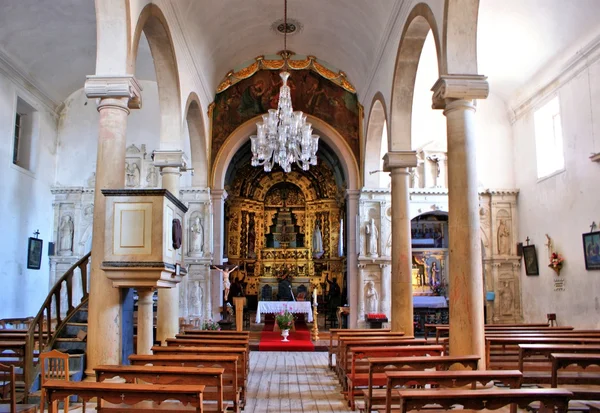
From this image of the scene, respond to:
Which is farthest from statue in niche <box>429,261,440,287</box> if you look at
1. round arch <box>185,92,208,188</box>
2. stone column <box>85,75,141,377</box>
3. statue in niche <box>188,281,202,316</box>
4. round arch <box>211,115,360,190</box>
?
stone column <box>85,75,141,377</box>

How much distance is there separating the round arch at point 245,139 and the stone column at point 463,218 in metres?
9.52

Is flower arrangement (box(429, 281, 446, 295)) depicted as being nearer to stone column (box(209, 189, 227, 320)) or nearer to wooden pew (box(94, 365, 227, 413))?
stone column (box(209, 189, 227, 320))

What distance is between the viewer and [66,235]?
15.8 m

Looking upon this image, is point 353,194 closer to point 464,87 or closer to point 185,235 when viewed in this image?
point 185,235

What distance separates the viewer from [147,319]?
781cm

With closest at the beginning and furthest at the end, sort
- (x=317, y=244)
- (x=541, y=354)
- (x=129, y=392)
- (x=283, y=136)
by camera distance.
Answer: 1. (x=129, y=392)
2. (x=541, y=354)
3. (x=283, y=136)
4. (x=317, y=244)

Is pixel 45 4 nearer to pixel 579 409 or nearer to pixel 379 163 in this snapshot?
pixel 379 163

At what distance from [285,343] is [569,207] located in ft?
25.1

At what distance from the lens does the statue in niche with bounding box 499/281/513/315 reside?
1611cm

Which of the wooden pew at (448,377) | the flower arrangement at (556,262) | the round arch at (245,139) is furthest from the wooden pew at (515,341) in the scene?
the round arch at (245,139)

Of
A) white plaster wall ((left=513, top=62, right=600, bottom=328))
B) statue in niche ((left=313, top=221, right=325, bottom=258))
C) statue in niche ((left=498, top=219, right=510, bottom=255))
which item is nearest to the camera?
white plaster wall ((left=513, top=62, right=600, bottom=328))

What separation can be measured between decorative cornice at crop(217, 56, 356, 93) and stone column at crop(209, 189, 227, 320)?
3239 millimetres

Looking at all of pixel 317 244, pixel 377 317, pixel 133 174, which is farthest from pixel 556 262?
pixel 133 174

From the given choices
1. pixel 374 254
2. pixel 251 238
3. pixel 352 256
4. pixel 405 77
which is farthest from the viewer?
pixel 251 238
